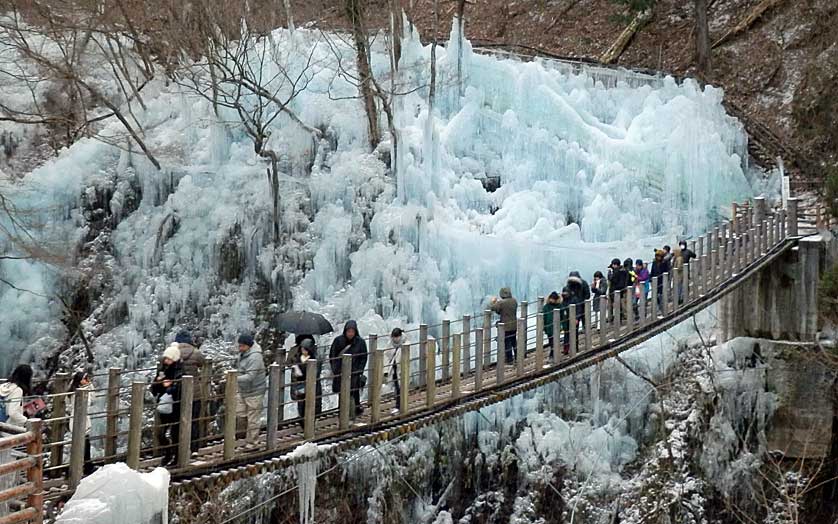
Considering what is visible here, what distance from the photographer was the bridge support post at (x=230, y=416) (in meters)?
7.55

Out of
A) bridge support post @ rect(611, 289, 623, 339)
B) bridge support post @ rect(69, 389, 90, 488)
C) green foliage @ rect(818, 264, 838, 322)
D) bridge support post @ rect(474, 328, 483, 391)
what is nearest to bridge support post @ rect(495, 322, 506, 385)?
bridge support post @ rect(474, 328, 483, 391)

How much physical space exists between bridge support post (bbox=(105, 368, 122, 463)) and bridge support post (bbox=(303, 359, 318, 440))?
1529 mm

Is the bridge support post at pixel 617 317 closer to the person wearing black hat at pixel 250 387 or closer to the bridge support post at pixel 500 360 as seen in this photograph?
the bridge support post at pixel 500 360

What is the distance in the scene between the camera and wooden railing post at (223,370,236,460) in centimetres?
755

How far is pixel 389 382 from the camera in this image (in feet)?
33.9

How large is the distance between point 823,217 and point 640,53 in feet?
35.1

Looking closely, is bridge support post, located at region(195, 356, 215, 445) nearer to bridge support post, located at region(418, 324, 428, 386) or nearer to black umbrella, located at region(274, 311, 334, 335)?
black umbrella, located at region(274, 311, 334, 335)

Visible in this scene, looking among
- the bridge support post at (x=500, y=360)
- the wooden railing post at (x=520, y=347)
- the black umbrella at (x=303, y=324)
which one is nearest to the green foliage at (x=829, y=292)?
the wooden railing post at (x=520, y=347)

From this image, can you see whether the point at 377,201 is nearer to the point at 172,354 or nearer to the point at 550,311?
the point at 550,311

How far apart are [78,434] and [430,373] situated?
346 centimetres

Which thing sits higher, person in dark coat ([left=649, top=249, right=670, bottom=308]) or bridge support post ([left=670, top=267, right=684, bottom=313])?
person in dark coat ([left=649, top=249, right=670, bottom=308])

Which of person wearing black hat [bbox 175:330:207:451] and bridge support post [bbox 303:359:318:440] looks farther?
bridge support post [bbox 303:359:318:440]

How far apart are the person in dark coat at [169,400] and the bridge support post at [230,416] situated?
1.16ft

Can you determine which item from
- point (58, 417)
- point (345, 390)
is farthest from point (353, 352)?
point (58, 417)
